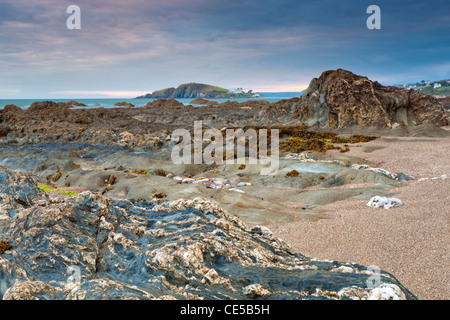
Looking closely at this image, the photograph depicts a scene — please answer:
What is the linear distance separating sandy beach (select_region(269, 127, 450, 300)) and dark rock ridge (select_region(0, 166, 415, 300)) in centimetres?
310

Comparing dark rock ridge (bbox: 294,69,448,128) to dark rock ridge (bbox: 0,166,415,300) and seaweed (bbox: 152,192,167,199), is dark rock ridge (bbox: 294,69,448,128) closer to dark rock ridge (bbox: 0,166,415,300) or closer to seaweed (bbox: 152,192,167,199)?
seaweed (bbox: 152,192,167,199)

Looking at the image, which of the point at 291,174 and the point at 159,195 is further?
the point at 291,174

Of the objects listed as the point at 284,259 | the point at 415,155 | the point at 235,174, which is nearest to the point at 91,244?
the point at 284,259

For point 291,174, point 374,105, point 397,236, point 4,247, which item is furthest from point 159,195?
point 374,105

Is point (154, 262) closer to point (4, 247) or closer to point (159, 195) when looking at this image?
point (4, 247)

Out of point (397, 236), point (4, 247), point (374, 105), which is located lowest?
point (397, 236)

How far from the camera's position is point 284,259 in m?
6.83

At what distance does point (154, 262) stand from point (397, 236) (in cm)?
907

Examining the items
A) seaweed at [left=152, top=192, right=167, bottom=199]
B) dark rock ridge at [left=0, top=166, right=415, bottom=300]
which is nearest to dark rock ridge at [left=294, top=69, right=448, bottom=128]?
seaweed at [left=152, top=192, right=167, bottom=199]

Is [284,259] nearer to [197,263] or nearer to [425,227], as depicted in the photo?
[197,263]

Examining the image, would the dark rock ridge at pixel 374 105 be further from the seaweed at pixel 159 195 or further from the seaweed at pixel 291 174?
the seaweed at pixel 159 195

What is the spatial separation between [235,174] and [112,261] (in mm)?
20015

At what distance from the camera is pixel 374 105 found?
46.6 meters

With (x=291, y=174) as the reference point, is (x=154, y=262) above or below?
above
